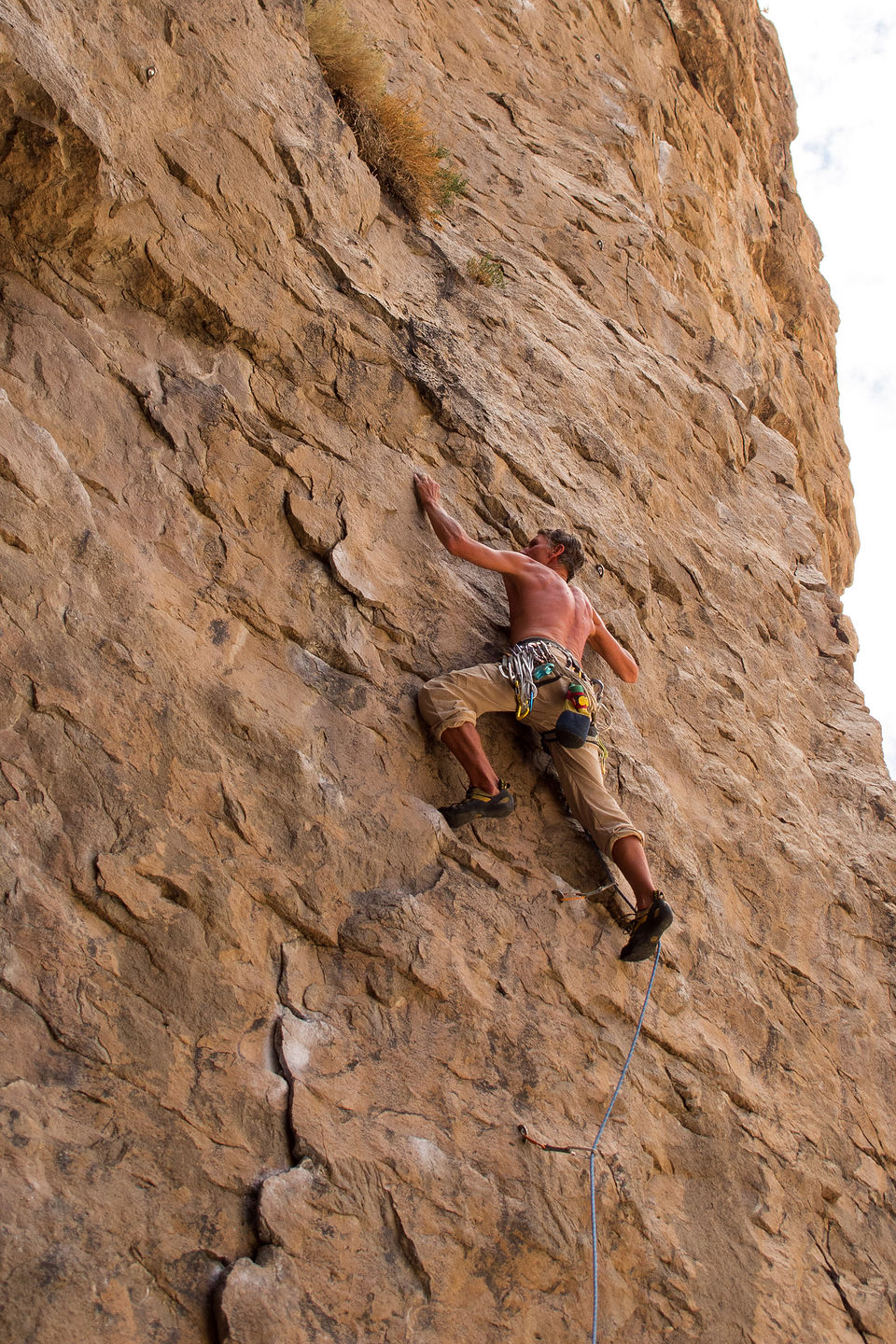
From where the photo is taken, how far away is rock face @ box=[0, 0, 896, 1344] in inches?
122

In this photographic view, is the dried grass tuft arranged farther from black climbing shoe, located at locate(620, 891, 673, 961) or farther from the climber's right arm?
black climbing shoe, located at locate(620, 891, 673, 961)

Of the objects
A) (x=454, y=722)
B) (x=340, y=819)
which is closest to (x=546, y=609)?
(x=454, y=722)

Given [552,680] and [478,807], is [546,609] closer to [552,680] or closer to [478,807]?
[552,680]

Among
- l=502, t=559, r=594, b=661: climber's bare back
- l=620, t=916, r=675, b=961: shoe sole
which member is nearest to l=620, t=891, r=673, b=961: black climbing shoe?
l=620, t=916, r=675, b=961: shoe sole

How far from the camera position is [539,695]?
451 cm

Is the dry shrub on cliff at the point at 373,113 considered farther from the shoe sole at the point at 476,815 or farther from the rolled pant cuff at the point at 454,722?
the shoe sole at the point at 476,815

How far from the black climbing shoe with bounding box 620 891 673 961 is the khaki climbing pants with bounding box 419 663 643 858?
30 cm

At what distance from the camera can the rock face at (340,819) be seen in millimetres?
3088

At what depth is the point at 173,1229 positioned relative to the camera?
2.88m

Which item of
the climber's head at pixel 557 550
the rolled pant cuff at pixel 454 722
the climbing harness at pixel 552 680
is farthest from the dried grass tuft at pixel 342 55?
the rolled pant cuff at pixel 454 722

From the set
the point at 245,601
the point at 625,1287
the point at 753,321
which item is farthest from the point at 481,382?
the point at 753,321

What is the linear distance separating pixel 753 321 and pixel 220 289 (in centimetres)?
690

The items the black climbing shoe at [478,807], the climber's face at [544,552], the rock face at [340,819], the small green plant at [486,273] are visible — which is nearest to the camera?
the rock face at [340,819]

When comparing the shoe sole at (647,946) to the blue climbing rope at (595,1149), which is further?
the shoe sole at (647,946)
